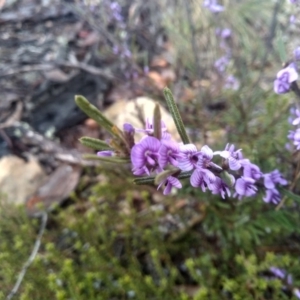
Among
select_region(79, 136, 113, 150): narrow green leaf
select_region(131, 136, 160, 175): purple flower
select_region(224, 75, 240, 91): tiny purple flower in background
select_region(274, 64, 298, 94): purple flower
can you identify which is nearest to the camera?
select_region(131, 136, 160, 175): purple flower

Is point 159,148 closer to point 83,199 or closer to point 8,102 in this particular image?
point 83,199

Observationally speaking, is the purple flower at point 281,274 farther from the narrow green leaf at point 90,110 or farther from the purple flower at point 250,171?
the narrow green leaf at point 90,110

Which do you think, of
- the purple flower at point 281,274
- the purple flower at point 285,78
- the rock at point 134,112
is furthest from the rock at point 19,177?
the purple flower at point 285,78

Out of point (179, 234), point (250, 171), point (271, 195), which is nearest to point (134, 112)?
point (179, 234)

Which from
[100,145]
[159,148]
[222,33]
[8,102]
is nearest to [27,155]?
[8,102]

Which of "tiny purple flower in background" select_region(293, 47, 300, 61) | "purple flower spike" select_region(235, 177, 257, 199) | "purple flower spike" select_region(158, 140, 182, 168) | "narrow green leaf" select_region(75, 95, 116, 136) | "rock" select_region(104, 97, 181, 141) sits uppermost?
"narrow green leaf" select_region(75, 95, 116, 136)

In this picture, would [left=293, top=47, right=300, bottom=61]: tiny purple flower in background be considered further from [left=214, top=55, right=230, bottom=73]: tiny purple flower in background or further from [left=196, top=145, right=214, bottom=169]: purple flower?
[left=214, top=55, right=230, bottom=73]: tiny purple flower in background

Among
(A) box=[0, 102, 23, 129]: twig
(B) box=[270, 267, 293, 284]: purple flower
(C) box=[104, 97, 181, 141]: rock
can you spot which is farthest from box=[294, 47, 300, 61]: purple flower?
(A) box=[0, 102, 23, 129]: twig

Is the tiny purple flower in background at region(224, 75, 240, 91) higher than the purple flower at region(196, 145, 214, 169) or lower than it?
lower
